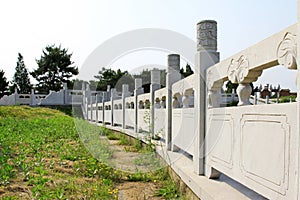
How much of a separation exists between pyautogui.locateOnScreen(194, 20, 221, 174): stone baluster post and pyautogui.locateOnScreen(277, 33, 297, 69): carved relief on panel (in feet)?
4.74

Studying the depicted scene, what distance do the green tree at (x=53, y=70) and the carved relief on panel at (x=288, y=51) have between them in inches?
1651

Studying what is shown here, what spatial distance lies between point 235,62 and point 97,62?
4244 millimetres

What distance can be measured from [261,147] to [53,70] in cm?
4237

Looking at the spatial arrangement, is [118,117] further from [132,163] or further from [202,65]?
[202,65]

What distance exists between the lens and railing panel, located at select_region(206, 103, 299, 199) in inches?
68.6

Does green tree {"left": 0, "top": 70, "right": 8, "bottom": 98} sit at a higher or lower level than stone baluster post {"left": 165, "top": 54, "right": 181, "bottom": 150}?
higher

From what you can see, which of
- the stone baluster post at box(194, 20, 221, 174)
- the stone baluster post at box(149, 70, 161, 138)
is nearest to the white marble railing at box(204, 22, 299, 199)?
the stone baluster post at box(194, 20, 221, 174)

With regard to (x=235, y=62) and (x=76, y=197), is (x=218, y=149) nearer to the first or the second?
(x=235, y=62)

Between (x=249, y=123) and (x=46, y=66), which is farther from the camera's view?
(x=46, y=66)

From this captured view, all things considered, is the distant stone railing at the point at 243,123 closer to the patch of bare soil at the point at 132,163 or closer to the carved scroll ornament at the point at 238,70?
the carved scroll ornament at the point at 238,70

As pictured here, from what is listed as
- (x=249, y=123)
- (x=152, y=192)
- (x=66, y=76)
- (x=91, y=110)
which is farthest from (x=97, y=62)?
(x=66, y=76)

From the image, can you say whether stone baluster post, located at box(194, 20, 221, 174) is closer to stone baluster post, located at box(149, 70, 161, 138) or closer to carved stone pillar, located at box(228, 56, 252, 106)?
carved stone pillar, located at box(228, 56, 252, 106)

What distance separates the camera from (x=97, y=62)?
21.0ft

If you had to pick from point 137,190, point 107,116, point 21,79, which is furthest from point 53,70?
point 137,190
